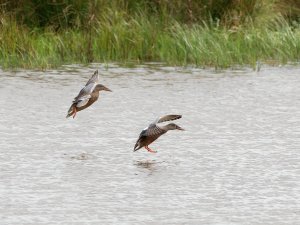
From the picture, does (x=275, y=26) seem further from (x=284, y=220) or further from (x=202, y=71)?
(x=284, y=220)

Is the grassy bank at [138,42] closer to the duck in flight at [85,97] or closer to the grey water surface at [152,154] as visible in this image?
the grey water surface at [152,154]

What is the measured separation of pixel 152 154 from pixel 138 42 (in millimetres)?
8032

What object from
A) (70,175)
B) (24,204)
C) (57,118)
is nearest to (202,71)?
(57,118)

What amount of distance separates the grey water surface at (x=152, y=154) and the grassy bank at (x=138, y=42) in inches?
A: 34.1

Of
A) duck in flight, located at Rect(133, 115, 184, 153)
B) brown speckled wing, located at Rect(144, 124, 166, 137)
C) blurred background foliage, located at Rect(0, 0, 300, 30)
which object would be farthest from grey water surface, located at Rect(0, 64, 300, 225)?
blurred background foliage, located at Rect(0, 0, 300, 30)

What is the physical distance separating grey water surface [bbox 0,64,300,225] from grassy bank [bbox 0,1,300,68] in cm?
87

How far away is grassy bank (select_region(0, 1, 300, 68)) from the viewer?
17.8 metres

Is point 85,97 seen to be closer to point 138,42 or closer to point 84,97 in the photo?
point 84,97

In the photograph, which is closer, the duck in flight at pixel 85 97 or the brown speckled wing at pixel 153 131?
the brown speckled wing at pixel 153 131

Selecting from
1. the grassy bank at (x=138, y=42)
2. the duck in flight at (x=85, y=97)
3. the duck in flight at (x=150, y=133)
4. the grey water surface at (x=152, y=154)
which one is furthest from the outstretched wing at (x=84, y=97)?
the grassy bank at (x=138, y=42)

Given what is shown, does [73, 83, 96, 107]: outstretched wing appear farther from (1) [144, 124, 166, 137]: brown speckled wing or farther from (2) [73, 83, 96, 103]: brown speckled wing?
(1) [144, 124, 166, 137]: brown speckled wing

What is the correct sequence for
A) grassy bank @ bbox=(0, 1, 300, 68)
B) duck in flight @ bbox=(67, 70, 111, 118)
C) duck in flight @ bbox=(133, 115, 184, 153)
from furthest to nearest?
1. grassy bank @ bbox=(0, 1, 300, 68)
2. duck in flight @ bbox=(67, 70, 111, 118)
3. duck in flight @ bbox=(133, 115, 184, 153)

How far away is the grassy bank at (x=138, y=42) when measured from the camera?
1781 centimetres

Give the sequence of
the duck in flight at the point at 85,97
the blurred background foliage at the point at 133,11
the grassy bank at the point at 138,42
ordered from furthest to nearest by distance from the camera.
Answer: the blurred background foliage at the point at 133,11 < the grassy bank at the point at 138,42 < the duck in flight at the point at 85,97
